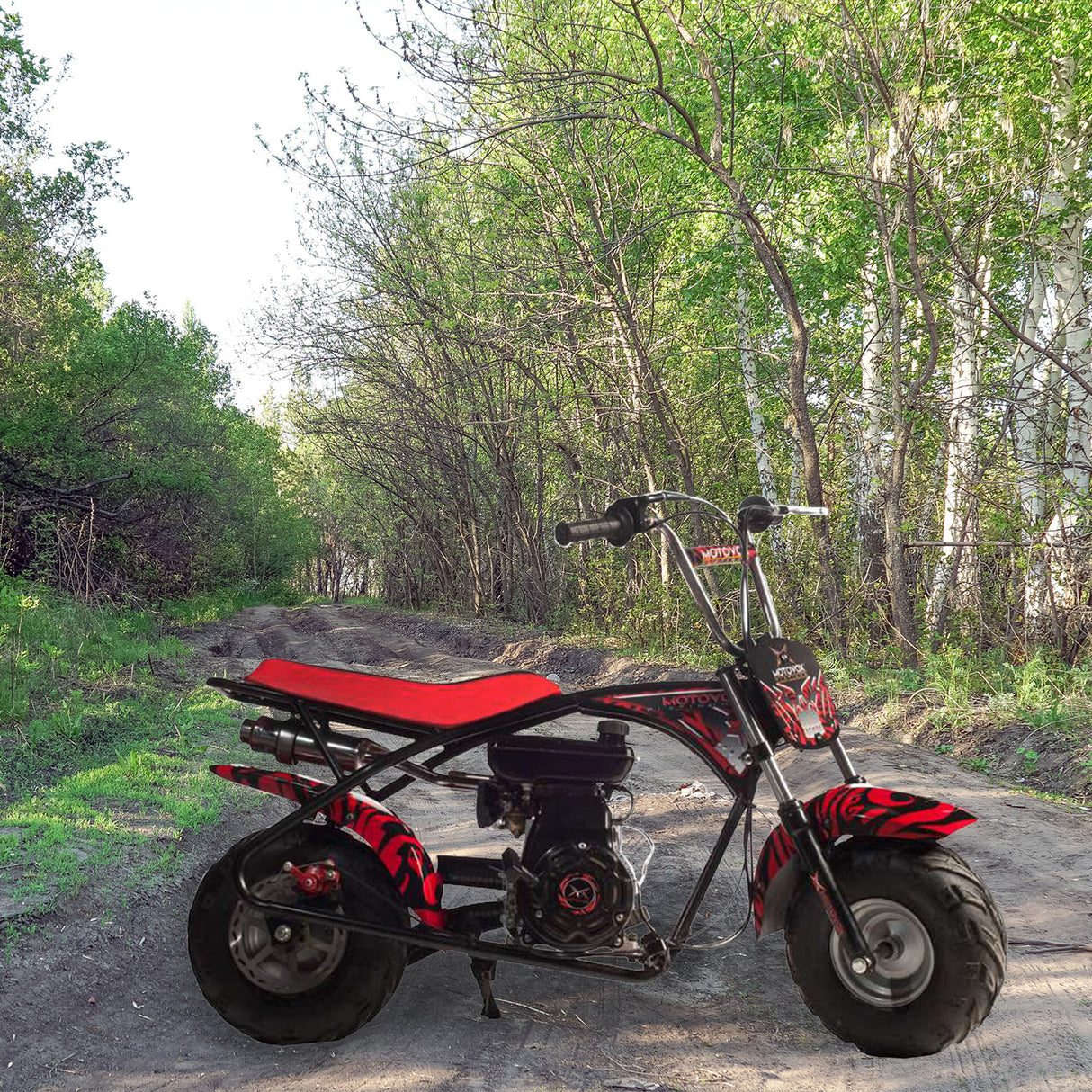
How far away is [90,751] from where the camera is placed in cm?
609

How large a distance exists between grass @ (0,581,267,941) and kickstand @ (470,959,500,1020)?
161cm

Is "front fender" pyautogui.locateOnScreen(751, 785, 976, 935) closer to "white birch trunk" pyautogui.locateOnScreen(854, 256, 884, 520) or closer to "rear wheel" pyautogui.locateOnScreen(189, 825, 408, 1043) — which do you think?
"rear wheel" pyautogui.locateOnScreen(189, 825, 408, 1043)

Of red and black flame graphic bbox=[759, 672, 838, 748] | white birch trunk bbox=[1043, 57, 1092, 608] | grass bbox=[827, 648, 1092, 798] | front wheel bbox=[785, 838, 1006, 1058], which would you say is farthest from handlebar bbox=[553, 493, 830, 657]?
white birch trunk bbox=[1043, 57, 1092, 608]

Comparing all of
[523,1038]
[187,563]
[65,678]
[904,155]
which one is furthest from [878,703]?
[187,563]

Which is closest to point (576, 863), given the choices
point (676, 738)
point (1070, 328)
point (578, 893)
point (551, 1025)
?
point (578, 893)

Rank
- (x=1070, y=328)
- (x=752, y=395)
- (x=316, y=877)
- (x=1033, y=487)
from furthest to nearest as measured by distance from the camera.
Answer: (x=752, y=395) → (x=1070, y=328) → (x=1033, y=487) → (x=316, y=877)

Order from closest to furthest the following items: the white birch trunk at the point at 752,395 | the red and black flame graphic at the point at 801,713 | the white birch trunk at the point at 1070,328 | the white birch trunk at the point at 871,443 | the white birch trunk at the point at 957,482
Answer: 1. the red and black flame graphic at the point at 801,713
2. the white birch trunk at the point at 1070,328
3. the white birch trunk at the point at 957,482
4. the white birch trunk at the point at 871,443
5. the white birch trunk at the point at 752,395

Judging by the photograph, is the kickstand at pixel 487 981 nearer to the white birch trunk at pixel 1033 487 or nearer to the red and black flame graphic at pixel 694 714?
the red and black flame graphic at pixel 694 714

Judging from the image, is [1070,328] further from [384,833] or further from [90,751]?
[90,751]

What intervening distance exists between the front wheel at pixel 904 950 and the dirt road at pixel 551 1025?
0.49 ft

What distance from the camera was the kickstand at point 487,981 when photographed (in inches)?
113

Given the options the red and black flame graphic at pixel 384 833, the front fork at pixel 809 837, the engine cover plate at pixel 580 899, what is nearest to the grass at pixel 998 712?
the front fork at pixel 809 837

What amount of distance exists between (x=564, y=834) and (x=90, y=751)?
4514mm

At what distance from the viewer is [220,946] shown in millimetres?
2805
